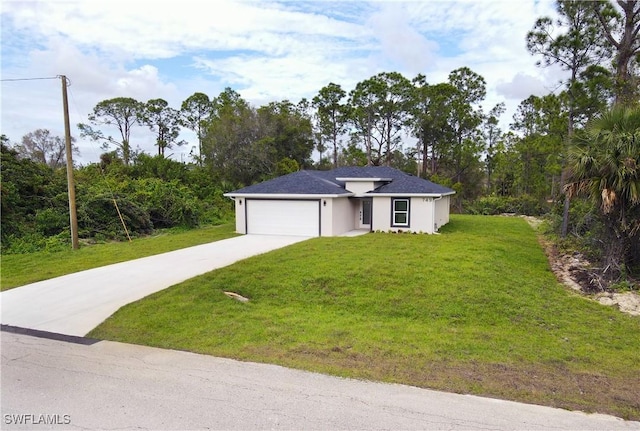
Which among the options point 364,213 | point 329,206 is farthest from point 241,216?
point 364,213

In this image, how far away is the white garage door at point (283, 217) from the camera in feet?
55.4

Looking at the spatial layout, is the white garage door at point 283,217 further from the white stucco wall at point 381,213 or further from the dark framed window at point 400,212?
the dark framed window at point 400,212

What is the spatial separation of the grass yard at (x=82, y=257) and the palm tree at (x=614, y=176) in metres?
12.7

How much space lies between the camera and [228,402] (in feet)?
14.0

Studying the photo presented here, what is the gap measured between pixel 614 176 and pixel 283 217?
461 inches

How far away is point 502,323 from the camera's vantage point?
7.28 metres

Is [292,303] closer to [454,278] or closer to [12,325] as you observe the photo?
[454,278]

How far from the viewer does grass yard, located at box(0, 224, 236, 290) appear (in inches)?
420

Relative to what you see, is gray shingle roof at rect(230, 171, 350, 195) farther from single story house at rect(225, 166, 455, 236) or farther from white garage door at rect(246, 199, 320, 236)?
white garage door at rect(246, 199, 320, 236)

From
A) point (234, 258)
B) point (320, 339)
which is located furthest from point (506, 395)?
point (234, 258)

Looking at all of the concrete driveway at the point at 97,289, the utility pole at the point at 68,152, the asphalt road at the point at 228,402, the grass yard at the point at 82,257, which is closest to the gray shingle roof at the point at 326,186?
the grass yard at the point at 82,257

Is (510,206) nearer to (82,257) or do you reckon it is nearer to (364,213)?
(364,213)

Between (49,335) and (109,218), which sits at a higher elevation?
(109,218)

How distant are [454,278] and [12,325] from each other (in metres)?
8.98
